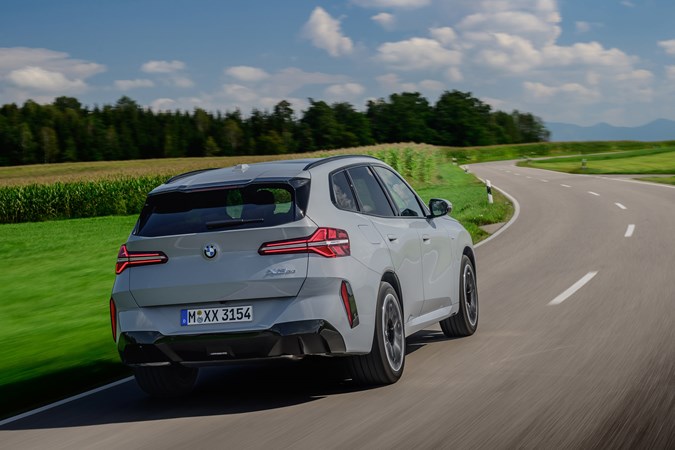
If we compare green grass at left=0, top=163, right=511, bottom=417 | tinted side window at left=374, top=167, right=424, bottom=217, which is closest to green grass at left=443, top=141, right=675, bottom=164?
green grass at left=0, top=163, right=511, bottom=417

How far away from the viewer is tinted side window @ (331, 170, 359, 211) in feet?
22.2

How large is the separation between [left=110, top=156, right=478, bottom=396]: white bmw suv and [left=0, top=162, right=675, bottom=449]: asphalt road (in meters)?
0.40

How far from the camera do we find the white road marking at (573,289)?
10883mm

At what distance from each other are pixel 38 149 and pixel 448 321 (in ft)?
400

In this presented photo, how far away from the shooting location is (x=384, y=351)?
667 centimetres

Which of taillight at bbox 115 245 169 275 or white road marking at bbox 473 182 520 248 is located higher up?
taillight at bbox 115 245 169 275

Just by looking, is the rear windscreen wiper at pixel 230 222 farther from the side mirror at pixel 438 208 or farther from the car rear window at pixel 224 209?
the side mirror at pixel 438 208

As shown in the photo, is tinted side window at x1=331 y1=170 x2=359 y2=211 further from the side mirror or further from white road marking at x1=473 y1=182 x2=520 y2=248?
white road marking at x1=473 y1=182 x2=520 y2=248

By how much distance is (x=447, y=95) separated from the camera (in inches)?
6590

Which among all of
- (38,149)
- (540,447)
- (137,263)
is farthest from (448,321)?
(38,149)

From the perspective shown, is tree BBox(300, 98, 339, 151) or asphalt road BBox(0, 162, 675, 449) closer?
asphalt road BBox(0, 162, 675, 449)

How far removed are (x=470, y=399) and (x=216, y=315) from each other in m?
1.78

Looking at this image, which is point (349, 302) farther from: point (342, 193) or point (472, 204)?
point (472, 204)

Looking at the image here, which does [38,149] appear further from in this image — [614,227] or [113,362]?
[113,362]
